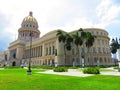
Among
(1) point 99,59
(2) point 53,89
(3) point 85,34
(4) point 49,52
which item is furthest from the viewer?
(4) point 49,52

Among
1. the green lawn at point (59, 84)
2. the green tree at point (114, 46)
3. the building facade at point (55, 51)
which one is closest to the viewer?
the green lawn at point (59, 84)

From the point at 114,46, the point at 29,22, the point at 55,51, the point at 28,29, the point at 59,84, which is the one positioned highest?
the point at 29,22

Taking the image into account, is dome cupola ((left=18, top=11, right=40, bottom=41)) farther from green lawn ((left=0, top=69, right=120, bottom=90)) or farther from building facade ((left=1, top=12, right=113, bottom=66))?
green lawn ((left=0, top=69, right=120, bottom=90))

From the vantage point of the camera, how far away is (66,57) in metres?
89.8

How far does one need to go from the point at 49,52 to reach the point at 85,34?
33211 mm

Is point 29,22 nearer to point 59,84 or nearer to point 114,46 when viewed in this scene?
point 114,46

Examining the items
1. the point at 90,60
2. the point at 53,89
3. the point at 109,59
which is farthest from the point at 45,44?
the point at 53,89

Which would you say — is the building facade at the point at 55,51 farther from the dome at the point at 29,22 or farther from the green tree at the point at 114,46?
the green tree at the point at 114,46

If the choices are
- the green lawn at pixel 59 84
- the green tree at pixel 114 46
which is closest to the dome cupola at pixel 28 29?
the green tree at pixel 114 46

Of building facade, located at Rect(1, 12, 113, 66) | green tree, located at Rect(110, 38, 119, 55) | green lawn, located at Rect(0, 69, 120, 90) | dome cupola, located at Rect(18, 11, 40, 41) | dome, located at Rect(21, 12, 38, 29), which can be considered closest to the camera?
green lawn, located at Rect(0, 69, 120, 90)

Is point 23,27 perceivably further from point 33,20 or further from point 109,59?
point 109,59

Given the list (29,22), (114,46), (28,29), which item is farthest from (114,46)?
(29,22)

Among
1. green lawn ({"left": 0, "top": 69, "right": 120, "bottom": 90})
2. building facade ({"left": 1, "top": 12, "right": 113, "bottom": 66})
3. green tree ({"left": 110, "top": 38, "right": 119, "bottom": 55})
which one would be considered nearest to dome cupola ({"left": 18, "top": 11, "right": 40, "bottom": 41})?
building facade ({"left": 1, "top": 12, "right": 113, "bottom": 66})

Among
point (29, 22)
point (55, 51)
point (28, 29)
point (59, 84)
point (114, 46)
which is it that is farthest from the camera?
point (29, 22)
